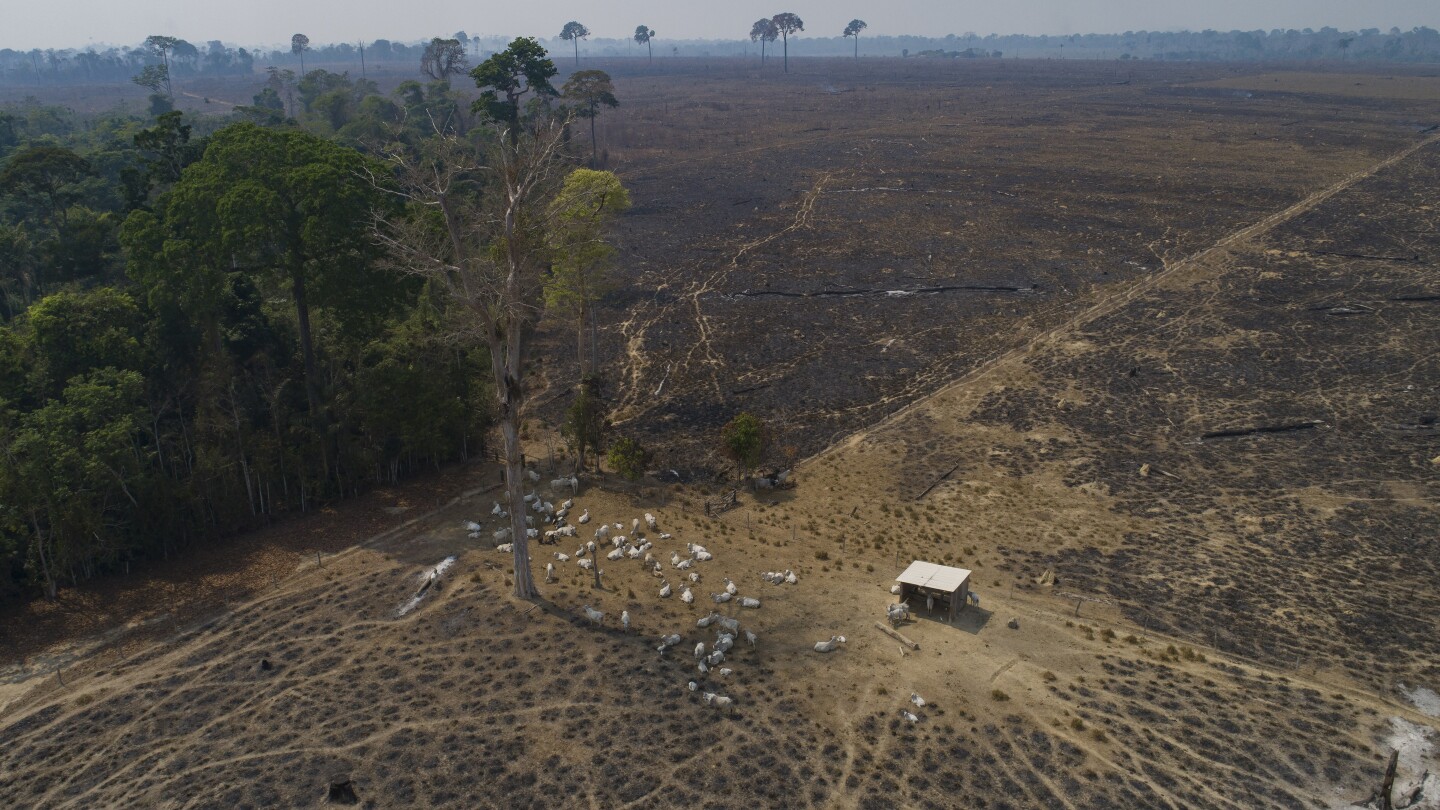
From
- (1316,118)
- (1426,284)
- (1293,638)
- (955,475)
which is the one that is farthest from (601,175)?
(1316,118)

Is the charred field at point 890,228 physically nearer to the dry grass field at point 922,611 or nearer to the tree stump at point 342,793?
the dry grass field at point 922,611

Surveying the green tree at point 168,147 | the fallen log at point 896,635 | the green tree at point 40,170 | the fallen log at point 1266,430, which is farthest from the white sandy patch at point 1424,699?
the green tree at point 40,170

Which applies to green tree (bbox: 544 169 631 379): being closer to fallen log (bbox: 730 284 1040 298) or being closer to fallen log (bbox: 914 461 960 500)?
fallen log (bbox: 914 461 960 500)

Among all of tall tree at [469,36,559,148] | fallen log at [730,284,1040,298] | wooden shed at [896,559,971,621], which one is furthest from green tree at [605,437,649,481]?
tall tree at [469,36,559,148]

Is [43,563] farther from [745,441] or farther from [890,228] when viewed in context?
[890,228]

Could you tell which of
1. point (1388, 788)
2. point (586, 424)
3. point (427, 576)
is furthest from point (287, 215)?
point (1388, 788)
